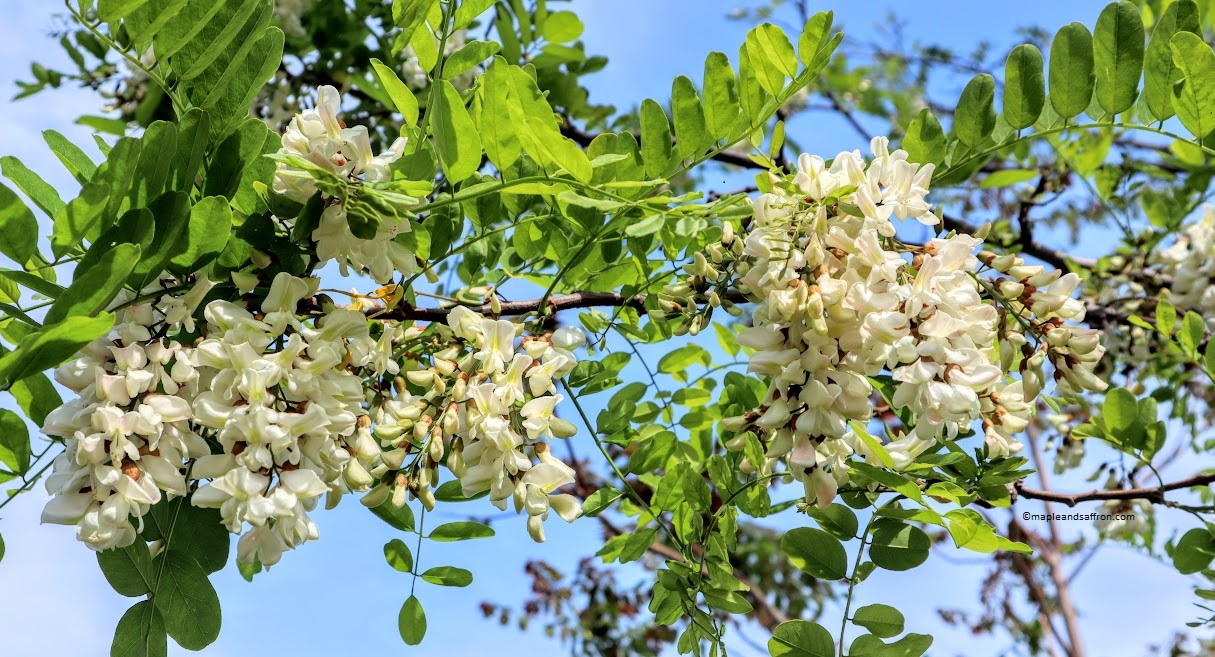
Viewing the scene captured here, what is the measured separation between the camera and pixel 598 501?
1.03 metres

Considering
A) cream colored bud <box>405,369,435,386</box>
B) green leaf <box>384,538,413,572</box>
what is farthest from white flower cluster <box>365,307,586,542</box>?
green leaf <box>384,538,413,572</box>

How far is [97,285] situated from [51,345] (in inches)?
2.2

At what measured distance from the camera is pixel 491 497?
84 centimetres

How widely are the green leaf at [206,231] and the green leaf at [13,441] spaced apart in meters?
0.27

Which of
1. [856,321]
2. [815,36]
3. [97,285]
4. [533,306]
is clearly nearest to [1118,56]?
[815,36]

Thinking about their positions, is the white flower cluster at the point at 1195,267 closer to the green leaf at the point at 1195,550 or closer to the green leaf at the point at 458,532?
the green leaf at the point at 1195,550

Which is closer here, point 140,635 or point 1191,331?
point 140,635

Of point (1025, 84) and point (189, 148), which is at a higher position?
point (1025, 84)

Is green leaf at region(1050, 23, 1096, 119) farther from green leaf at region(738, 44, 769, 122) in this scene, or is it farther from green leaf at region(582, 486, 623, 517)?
green leaf at region(582, 486, 623, 517)

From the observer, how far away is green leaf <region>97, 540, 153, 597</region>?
884 mm

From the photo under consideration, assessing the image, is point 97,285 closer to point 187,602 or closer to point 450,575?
point 187,602

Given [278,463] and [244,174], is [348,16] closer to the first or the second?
[244,174]

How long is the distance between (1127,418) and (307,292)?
112 centimetres

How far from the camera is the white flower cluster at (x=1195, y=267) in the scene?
195 centimetres
